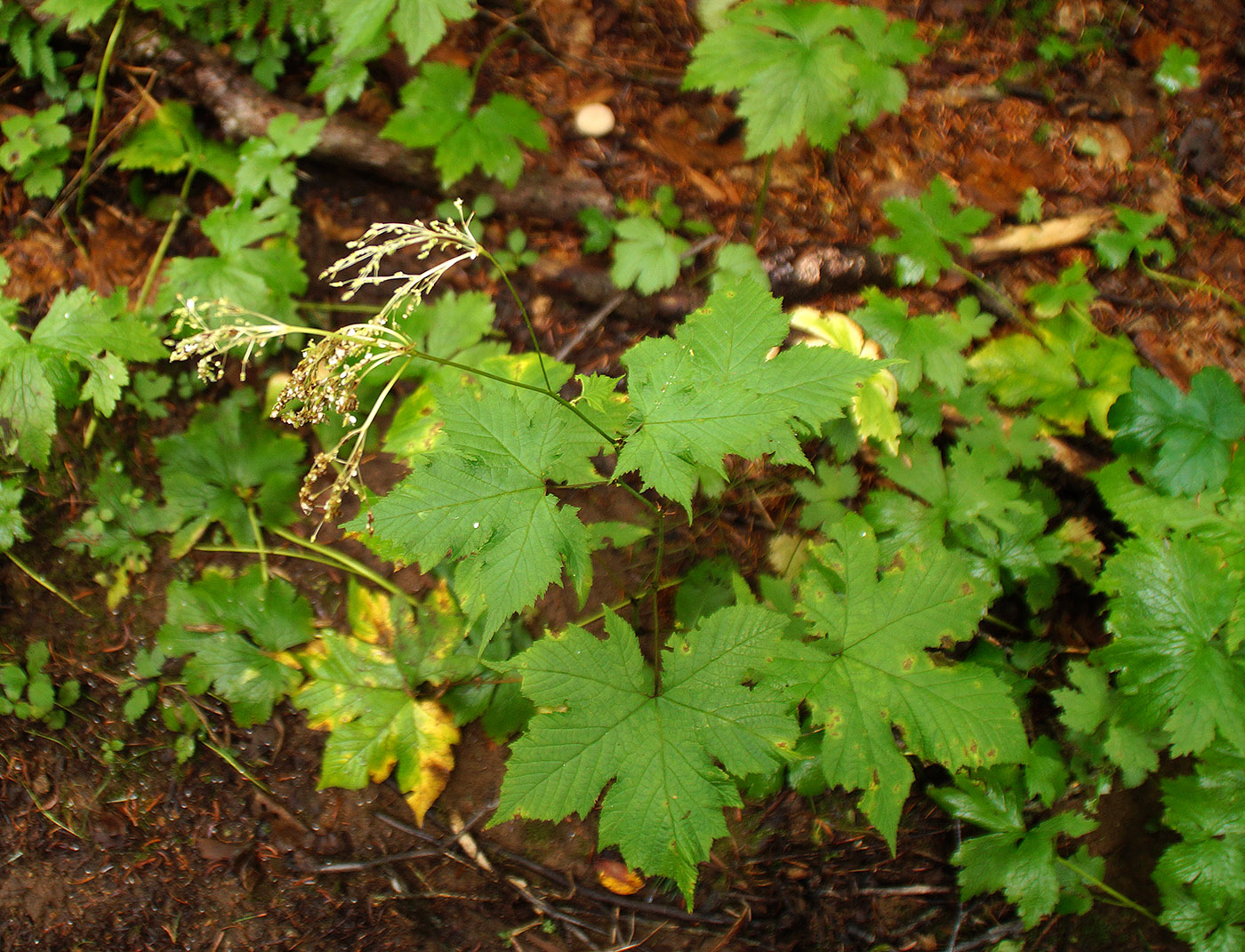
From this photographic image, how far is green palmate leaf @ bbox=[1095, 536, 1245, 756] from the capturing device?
186 cm

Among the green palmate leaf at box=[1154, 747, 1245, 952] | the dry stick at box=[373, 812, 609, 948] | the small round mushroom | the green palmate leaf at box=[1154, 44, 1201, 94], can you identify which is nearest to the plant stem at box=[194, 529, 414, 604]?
the dry stick at box=[373, 812, 609, 948]

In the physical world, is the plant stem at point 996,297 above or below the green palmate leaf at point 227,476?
above

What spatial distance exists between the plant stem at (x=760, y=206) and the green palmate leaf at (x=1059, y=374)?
0.91 meters

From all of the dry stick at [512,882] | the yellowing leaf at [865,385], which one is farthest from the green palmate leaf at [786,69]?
the dry stick at [512,882]

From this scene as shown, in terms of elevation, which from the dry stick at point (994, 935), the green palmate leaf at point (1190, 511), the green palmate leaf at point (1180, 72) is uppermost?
the green palmate leaf at point (1180, 72)

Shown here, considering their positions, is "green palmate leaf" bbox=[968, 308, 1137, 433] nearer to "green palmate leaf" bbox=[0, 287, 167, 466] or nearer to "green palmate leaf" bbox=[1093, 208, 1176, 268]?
"green palmate leaf" bbox=[1093, 208, 1176, 268]

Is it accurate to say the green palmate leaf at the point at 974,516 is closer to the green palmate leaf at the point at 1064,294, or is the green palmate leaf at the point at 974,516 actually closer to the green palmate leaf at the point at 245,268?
the green palmate leaf at the point at 1064,294

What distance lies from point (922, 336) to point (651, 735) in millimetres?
1592

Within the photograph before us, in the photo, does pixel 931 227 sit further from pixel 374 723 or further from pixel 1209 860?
pixel 374 723

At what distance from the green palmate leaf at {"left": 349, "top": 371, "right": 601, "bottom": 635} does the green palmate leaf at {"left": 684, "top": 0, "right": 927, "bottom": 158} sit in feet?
4.21

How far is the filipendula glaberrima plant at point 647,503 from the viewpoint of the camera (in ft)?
4.99

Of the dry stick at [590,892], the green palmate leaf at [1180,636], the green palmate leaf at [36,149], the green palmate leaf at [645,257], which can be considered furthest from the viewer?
the green palmate leaf at [36,149]

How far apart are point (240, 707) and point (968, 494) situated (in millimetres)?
2385

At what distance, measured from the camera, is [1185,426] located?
2.12 metres
